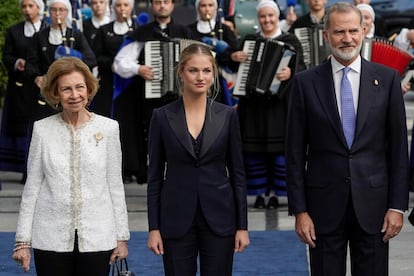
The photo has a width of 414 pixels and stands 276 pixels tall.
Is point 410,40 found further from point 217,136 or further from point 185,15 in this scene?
point 185,15

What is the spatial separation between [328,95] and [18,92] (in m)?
7.63

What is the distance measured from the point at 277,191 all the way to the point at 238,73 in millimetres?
1064

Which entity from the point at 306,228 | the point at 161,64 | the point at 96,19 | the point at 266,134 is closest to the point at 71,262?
the point at 306,228

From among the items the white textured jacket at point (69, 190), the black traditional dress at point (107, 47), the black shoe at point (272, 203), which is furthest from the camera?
the black traditional dress at point (107, 47)

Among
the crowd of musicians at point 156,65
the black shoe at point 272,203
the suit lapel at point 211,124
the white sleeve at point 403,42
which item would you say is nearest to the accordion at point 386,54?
the crowd of musicians at point 156,65

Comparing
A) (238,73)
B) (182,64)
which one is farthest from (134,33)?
(182,64)

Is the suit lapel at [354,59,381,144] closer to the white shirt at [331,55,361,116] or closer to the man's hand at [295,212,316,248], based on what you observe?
the white shirt at [331,55,361,116]

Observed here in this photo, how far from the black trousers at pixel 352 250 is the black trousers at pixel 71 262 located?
97cm

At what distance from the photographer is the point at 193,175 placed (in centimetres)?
584

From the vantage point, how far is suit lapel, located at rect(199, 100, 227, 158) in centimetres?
583

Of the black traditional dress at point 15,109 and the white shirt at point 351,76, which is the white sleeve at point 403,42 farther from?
the white shirt at point 351,76

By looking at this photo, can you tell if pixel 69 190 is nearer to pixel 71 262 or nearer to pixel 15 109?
pixel 71 262

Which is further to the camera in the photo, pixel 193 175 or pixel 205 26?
pixel 205 26

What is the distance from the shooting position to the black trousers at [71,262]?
563cm
